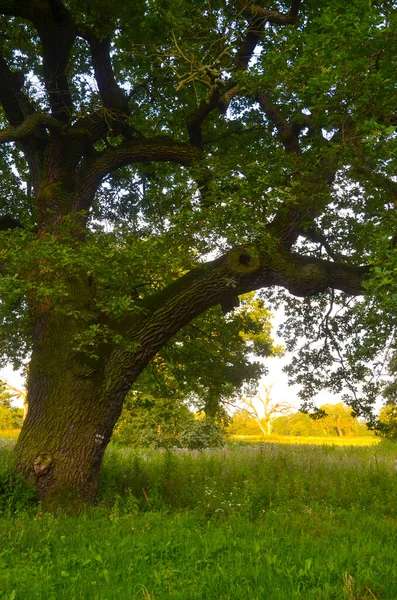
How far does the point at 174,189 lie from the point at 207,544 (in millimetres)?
6151

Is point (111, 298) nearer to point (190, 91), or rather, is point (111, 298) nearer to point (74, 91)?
point (190, 91)

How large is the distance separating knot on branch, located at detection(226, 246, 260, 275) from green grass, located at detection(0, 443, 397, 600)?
13.1ft

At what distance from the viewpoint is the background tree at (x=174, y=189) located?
6656mm

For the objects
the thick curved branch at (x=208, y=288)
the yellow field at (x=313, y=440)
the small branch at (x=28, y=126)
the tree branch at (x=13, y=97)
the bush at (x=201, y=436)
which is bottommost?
the bush at (x=201, y=436)

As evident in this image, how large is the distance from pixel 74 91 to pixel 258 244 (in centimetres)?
750

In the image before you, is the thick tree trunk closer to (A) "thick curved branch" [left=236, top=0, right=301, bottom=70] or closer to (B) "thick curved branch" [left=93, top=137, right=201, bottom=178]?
(B) "thick curved branch" [left=93, top=137, right=201, bottom=178]

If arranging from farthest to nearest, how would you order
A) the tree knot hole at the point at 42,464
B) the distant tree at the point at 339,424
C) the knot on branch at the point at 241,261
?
the distant tree at the point at 339,424 → the knot on branch at the point at 241,261 → the tree knot hole at the point at 42,464

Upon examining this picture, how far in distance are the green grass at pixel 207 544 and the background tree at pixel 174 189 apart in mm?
1653

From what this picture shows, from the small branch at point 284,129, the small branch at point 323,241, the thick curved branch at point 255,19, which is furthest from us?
the small branch at point 323,241

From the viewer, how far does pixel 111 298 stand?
7270mm

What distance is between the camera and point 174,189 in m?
8.79

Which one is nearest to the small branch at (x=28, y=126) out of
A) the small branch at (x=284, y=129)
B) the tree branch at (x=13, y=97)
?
the tree branch at (x=13, y=97)

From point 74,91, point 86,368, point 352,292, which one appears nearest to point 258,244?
point 352,292

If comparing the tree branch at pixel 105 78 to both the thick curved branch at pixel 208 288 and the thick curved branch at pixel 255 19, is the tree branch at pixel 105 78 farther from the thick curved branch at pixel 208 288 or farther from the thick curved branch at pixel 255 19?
the thick curved branch at pixel 208 288
